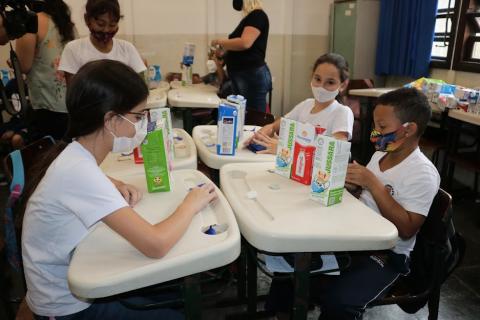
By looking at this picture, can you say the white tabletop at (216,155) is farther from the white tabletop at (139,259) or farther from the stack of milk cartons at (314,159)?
the white tabletop at (139,259)

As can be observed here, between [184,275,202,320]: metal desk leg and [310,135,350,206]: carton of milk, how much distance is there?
0.44 meters

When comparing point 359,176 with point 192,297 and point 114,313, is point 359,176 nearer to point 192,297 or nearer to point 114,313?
point 192,297

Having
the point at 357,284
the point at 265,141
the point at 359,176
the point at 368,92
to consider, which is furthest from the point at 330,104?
the point at 368,92

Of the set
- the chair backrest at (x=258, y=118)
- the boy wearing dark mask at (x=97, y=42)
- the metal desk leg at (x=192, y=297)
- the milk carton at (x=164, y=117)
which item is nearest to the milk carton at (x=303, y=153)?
the milk carton at (x=164, y=117)

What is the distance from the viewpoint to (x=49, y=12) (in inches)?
82.9

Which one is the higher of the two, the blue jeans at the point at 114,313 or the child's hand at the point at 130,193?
the child's hand at the point at 130,193

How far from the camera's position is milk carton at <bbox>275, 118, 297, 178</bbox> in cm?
131

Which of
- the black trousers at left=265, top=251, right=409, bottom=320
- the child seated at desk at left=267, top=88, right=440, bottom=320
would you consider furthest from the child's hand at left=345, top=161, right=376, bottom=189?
the black trousers at left=265, top=251, right=409, bottom=320

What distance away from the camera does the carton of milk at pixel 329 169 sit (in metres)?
1.08

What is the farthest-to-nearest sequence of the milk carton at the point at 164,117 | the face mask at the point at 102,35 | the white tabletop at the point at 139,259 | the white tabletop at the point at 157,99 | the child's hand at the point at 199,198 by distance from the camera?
→ 1. the white tabletop at the point at 157,99
2. the face mask at the point at 102,35
3. the milk carton at the point at 164,117
4. the child's hand at the point at 199,198
5. the white tabletop at the point at 139,259

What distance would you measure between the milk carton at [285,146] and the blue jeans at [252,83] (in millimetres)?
1657

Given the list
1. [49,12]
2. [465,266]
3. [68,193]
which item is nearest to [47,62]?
[49,12]

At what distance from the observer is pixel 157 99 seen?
2746 millimetres

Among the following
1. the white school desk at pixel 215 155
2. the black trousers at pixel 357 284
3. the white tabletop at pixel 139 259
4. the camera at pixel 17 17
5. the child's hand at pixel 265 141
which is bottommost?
the black trousers at pixel 357 284
